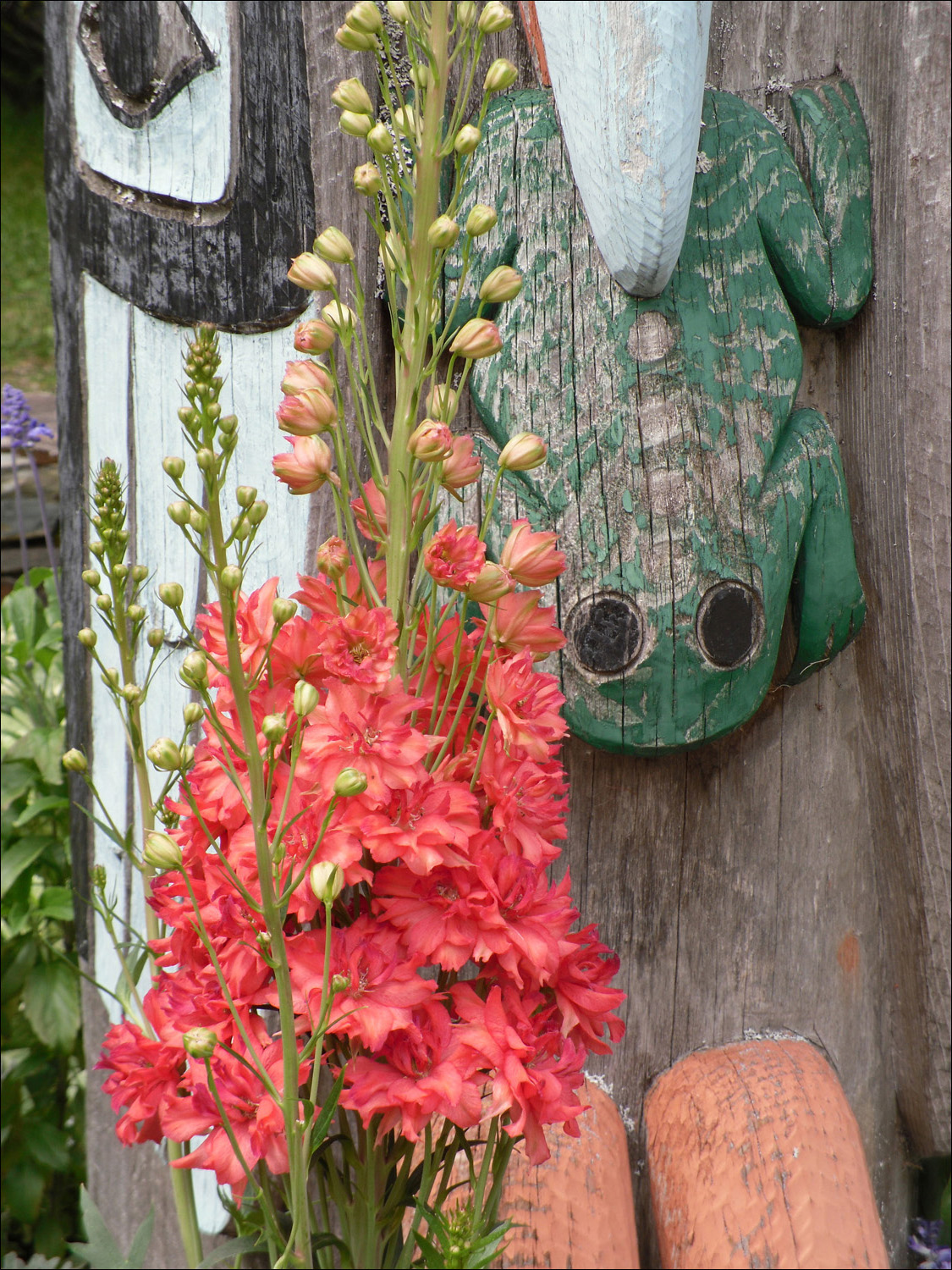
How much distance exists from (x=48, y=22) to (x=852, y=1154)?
A: 146cm

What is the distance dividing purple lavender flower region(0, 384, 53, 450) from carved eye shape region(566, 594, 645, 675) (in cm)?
135

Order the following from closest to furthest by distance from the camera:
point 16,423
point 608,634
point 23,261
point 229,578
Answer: point 229,578
point 608,634
point 16,423
point 23,261

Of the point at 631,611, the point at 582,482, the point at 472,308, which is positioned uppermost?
the point at 472,308

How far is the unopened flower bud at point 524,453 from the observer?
2.12 ft

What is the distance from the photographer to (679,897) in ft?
3.72

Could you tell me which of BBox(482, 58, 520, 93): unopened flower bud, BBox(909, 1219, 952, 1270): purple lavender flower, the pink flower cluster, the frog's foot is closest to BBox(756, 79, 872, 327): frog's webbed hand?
the frog's foot

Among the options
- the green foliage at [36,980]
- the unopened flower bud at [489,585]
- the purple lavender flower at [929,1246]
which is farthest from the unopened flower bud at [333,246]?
Answer: the purple lavender flower at [929,1246]

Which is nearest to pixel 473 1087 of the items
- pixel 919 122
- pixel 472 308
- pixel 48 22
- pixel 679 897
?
pixel 679 897

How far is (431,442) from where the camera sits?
599mm

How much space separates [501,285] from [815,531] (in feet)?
1.60

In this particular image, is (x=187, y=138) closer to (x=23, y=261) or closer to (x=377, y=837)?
(x=377, y=837)

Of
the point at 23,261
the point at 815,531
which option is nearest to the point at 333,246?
the point at 815,531

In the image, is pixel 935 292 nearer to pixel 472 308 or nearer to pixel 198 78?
pixel 472 308

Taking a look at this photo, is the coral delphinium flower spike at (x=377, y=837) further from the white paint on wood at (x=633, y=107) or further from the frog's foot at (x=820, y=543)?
the frog's foot at (x=820, y=543)
